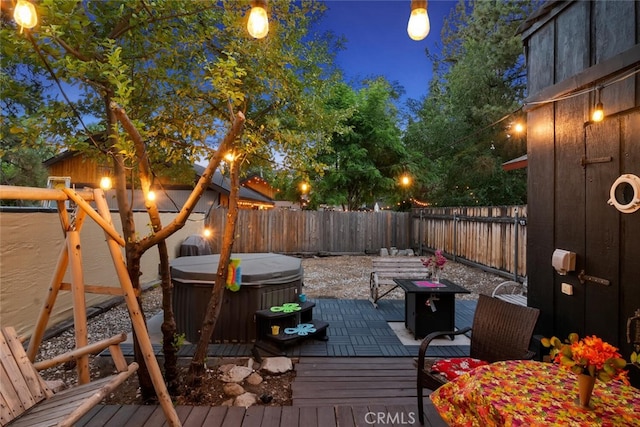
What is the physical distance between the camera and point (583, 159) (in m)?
2.78

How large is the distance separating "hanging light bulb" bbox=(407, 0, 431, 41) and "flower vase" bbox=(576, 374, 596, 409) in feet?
6.14

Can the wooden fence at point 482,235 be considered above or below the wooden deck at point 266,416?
above

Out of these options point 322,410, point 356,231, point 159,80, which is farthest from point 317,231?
point 322,410

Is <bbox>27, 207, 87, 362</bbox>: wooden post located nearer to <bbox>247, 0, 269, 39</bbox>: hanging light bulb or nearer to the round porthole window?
<bbox>247, 0, 269, 39</bbox>: hanging light bulb

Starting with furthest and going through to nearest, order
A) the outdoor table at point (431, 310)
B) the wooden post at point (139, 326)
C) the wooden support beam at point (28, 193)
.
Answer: the outdoor table at point (431, 310), the wooden post at point (139, 326), the wooden support beam at point (28, 193)

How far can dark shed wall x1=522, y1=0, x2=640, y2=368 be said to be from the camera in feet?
7.93

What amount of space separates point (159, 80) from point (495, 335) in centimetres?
446

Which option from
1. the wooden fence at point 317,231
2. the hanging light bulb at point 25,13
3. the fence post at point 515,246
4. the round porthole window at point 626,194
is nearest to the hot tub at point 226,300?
the hanging light bulb at point 25,13

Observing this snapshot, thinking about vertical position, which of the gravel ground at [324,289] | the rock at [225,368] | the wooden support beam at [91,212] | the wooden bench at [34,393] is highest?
the wooden support beam at [91,212]

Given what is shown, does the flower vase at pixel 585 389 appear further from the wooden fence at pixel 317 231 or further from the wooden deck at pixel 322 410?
the wooden fence at pixel 317 231

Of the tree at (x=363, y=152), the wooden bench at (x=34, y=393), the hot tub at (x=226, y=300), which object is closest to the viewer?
the wooden bench at (x=34, y=393)

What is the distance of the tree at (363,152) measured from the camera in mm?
13008

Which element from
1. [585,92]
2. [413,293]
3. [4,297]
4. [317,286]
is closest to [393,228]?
[317,286]

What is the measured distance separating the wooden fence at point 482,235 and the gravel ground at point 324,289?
370 mm
